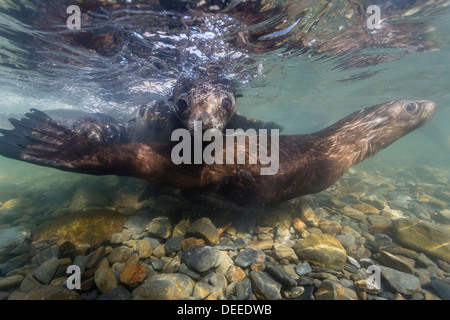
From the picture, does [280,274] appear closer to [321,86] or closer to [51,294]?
[51,294]

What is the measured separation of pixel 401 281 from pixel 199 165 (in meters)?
2.74

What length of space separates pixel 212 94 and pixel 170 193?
7.22 feet

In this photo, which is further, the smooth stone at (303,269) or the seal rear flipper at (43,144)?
the seal rear flipper at (43,144)

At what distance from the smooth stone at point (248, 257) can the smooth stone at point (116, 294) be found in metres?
1.20

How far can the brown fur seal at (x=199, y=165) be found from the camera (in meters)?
2.47

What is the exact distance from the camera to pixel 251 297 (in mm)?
1930

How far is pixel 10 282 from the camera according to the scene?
6.27ft

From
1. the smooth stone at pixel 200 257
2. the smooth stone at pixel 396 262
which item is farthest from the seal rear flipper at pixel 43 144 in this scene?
the smooth stone at pixel 396 262

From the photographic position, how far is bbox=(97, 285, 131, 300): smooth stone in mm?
1786

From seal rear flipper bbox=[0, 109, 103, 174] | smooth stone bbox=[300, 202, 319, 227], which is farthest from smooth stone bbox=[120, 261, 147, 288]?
smooth stone bbox=[300, 202, 319, 227]

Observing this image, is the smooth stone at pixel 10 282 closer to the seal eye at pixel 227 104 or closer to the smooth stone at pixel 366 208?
the seal eye at pixel 227 104

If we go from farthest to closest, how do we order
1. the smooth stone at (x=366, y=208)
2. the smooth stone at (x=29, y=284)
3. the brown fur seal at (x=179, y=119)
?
the smooth stone at (x=366, y=208) < the brown fur seal at (x=179, y=119) < the smooth stone at (x=29, y=284)

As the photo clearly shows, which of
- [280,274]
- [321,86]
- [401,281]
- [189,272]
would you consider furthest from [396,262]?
[321,86]

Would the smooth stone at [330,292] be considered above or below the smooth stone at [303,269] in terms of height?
below
